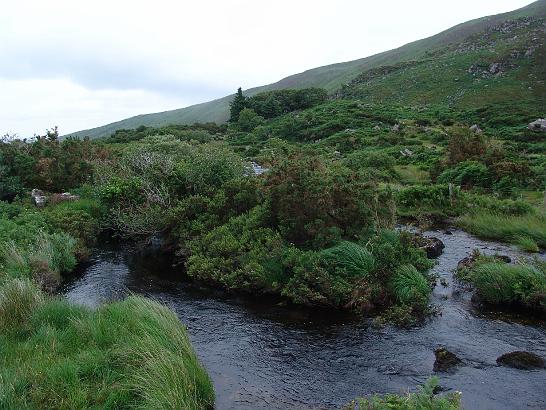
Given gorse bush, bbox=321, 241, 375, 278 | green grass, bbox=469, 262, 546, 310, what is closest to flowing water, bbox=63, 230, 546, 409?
green grass, bbox=469, 262, 546, 310

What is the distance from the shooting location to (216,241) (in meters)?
17.4

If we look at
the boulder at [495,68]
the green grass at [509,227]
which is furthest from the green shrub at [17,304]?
the boulder at [495,68]

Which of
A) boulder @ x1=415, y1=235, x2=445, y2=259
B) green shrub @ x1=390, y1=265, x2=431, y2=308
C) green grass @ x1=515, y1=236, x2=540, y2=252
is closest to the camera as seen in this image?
green shrub @ x1=390, y1=265, x2=431, y2=308

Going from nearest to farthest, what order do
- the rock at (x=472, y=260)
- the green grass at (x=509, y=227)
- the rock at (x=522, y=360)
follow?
the rock at (x=522, y=360), the rock at (x=472, y=260), the green grass at (x=509, y=227)

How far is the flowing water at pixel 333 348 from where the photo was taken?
31.5ft

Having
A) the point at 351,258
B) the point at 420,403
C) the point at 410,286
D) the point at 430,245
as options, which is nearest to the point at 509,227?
the point at 430,245

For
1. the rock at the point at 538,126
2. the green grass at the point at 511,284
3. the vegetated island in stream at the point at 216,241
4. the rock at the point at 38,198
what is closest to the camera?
the vegetated island in stream at the point at 216,241

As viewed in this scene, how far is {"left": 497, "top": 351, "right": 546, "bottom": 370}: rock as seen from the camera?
1034cm

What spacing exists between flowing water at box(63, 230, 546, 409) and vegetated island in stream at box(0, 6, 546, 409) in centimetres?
58

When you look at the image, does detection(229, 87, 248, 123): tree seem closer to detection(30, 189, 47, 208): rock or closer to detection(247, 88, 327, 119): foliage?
detection(247, 88, 327, 119): foliage

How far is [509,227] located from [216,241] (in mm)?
11922

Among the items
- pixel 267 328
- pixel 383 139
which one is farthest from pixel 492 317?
pixel 383 139

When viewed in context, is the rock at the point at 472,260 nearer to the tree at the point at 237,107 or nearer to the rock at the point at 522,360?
the rock at the point at 522,360

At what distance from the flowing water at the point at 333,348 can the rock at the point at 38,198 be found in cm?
897
